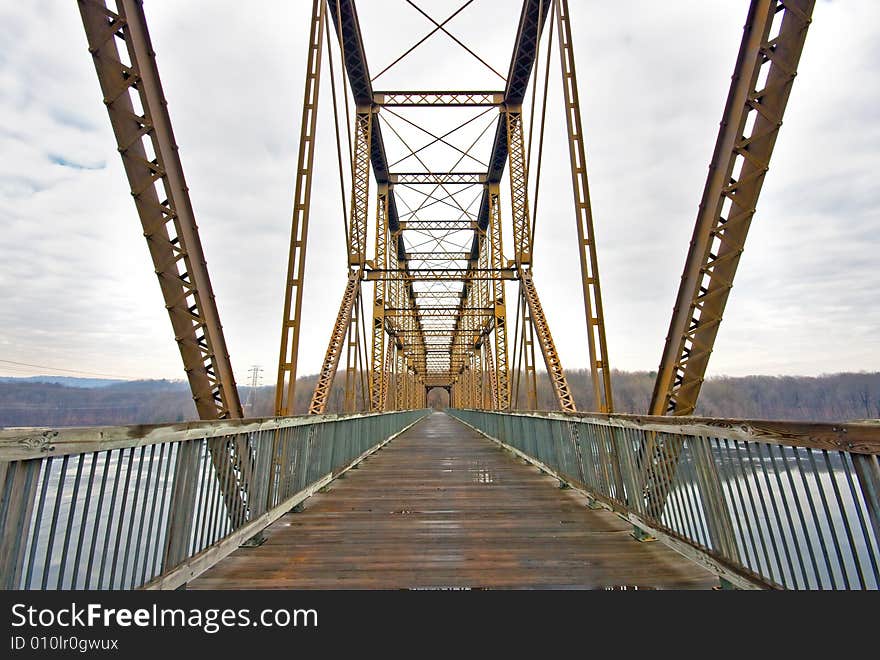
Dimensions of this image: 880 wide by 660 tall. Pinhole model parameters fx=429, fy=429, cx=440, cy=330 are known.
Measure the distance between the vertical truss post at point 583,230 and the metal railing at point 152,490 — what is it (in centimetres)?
558

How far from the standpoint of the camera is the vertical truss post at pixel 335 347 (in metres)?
10.5

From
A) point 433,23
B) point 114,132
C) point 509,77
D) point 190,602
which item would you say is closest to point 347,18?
point 433,23

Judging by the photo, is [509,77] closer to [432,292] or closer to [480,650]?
[480,650]

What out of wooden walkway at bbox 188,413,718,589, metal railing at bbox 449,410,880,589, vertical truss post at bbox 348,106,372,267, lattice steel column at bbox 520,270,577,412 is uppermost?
vertical truss post at bbox 348,106,372,267

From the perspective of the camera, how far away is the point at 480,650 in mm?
2129

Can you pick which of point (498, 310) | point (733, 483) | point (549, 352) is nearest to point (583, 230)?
point (549, 352)

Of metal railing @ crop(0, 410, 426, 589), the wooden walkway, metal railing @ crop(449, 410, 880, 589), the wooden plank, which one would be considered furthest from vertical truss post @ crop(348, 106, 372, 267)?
metal railing @ crop(449, 410, 880, 589)

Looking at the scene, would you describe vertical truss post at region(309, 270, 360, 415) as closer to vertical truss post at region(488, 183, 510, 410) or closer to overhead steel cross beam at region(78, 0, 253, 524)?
overhead steel cross beam at region(78, 0, 253, 524)

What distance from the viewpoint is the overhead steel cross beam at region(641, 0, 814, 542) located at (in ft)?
13.8

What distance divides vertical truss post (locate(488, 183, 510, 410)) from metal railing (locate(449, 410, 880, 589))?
1433cm

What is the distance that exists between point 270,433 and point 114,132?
3340 mm

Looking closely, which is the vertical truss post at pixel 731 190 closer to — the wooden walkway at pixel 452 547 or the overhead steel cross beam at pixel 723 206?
the overhead steel cross beam at pixel 723 206

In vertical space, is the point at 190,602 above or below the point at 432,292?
below

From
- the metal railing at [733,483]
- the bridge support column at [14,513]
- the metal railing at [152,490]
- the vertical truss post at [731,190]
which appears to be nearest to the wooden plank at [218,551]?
the metal railing at [152,490]
